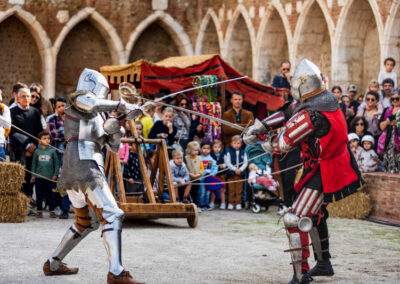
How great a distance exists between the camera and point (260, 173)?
10844mm

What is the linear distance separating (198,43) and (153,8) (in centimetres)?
150

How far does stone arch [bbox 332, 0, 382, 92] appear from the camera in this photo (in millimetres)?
15703

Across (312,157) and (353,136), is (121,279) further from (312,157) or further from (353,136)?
(353,136)

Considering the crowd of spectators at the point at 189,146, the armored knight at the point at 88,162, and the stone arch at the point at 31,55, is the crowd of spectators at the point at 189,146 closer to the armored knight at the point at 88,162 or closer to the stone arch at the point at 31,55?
the armored knight at the point at 88,162

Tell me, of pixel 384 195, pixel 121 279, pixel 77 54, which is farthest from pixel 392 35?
pixel 121 279

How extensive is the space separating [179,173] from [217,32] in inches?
416

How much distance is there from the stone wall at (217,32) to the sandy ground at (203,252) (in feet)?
23.6

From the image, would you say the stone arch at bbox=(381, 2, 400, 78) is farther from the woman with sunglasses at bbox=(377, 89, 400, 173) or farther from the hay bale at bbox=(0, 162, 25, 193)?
the hay bale at bbox=(0, 162, 25, 193)

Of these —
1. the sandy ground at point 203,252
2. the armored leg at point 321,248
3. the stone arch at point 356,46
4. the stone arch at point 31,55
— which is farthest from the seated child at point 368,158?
the stone arch at point 31,55

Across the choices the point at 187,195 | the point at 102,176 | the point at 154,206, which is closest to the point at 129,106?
the point at 102,176

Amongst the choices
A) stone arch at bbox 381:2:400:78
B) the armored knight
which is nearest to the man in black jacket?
the armored knight

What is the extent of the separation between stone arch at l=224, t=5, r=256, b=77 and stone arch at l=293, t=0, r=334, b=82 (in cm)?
202

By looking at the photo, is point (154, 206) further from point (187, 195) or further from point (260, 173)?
point (260, 173)

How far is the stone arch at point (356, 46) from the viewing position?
1570 cm
